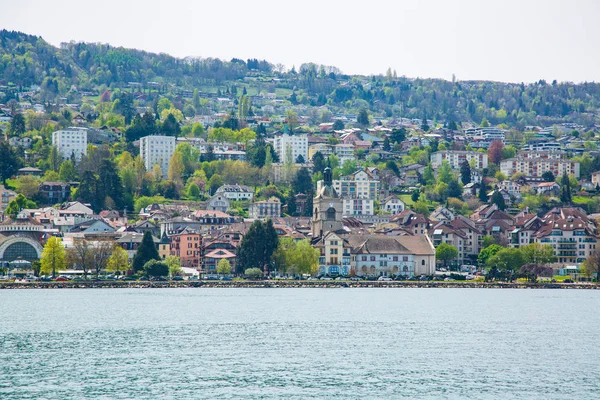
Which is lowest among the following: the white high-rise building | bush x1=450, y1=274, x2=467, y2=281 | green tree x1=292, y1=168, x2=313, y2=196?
bush x1=450, y1=274, x2=467, y2=281

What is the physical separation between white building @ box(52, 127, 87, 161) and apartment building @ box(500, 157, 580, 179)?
63688 mm

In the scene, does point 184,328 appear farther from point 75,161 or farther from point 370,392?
point 75,161

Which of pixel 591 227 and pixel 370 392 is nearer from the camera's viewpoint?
pixel 370 392

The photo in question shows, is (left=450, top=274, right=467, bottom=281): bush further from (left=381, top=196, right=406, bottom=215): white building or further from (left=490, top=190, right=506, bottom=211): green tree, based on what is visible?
(left=381, top=196, right=406, bottom=215): white building

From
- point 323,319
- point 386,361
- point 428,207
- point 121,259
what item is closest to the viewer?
point 386,361

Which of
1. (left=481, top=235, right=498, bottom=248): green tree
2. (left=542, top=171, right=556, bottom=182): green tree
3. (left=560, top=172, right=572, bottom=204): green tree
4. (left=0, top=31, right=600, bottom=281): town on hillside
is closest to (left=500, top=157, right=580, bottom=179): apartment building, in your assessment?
(left=0, top=31, right=600, bottom=281): town on hillside

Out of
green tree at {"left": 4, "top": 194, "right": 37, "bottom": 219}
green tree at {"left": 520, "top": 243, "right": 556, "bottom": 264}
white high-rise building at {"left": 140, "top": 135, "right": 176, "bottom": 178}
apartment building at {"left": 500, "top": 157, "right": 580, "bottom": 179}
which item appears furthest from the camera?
apartment building at {"left": 500, "top": 157, "right": 580, "bottom": 179}

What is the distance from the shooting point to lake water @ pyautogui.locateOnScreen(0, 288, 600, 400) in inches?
1517

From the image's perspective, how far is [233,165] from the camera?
6353 inches

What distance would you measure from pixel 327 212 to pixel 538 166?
76796 millimetres

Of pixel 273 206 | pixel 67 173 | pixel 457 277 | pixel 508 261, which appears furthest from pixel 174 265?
pixel 67 173

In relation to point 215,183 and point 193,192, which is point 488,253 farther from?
point 215,183

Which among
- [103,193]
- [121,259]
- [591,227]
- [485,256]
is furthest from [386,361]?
[103,193]

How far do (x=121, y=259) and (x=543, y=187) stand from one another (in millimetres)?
81572
